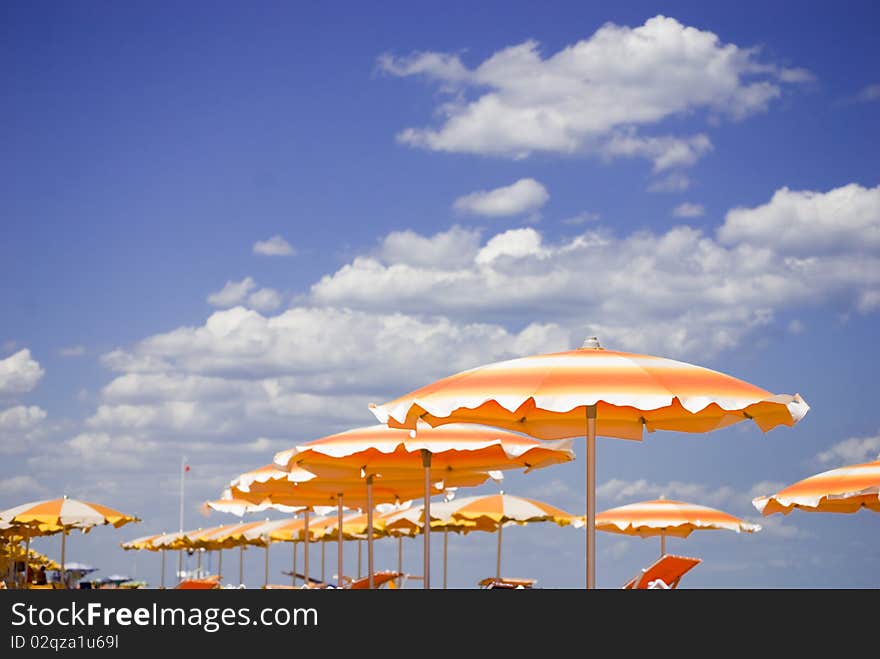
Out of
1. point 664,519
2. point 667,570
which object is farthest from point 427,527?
point 664,519

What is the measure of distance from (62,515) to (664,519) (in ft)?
34.1

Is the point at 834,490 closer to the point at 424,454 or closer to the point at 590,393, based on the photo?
the point at 424,454

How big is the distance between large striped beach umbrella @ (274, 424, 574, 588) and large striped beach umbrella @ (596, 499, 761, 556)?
4.75 metres

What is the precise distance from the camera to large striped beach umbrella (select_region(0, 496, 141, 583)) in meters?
21.2

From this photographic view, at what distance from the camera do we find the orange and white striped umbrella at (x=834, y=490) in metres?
12.7

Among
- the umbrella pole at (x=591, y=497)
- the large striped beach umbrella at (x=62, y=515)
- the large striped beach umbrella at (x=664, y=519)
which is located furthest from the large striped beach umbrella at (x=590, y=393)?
the large striped beach umbrella at (x=62, y=515)

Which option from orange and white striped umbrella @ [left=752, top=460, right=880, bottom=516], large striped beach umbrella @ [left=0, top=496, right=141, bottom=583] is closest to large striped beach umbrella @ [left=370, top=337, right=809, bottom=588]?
orange and white striped umbrella @ [left=752, top=460, right=880, bottom=516]

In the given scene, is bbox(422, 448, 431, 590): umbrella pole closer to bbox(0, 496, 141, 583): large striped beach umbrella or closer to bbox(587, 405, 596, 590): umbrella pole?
bbox(587, 405, 596, 590): umbrella pole

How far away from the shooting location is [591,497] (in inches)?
356

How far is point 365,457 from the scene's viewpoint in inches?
508
